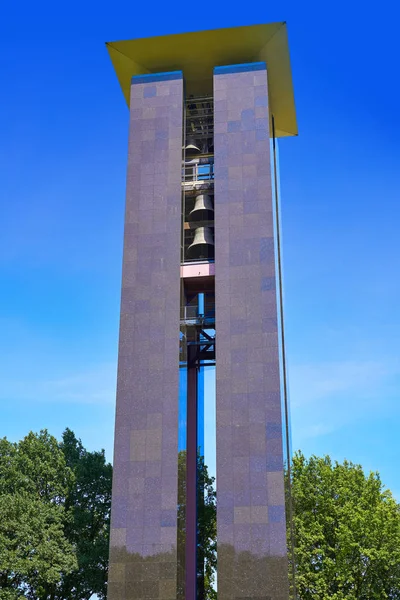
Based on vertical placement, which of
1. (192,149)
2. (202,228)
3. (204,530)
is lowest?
(204,530)

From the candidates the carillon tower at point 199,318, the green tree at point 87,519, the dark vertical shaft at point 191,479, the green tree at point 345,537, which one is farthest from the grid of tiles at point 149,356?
the green tree at point 345,537

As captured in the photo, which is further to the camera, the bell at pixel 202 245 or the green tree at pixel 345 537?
the green tree at pixel 345 537

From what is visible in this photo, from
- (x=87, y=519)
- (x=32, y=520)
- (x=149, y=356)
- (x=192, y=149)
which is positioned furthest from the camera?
(x=87, y=519)

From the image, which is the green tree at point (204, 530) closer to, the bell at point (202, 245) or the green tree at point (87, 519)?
the green tree at point (87, 519)

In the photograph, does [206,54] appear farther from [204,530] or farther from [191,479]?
[204,530]

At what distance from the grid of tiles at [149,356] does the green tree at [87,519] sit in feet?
43.2

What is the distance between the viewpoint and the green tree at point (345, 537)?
3597cm

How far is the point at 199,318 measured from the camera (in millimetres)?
27766

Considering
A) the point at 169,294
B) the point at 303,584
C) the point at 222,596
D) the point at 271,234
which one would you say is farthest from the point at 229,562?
the point at 303,584

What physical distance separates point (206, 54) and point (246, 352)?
1347 centimetres

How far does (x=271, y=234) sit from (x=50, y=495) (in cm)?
1931

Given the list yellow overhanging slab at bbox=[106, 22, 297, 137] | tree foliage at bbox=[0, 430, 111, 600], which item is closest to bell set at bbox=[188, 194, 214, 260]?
yellow overhanging slab at bbox=[106, 22, 297, 137]

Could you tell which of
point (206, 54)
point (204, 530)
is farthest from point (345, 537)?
point (206, 54)

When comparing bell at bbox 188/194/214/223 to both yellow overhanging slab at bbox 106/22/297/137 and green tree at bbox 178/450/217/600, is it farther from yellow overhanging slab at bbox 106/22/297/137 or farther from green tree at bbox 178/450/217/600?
green tree at bbox 178/450/217/600
